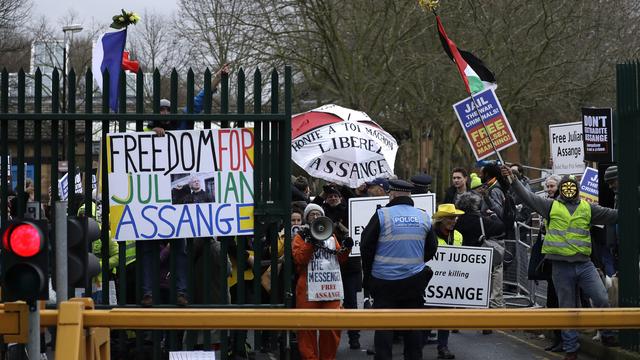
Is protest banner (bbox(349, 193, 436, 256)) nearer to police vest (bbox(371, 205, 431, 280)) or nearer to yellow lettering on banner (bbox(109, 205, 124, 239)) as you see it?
police vest (bbox(371, 205, 431, 280))

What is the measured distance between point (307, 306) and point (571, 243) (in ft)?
9.09

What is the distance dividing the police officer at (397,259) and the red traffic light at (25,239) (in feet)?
16.0

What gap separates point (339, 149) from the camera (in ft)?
48.3

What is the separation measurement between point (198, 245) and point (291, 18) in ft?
80.0

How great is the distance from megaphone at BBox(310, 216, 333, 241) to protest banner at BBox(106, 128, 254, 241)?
191 centimetres

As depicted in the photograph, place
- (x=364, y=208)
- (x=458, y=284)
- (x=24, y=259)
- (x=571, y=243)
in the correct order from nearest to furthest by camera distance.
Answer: (x=24, y=259) < (x=571, y=243) < (x=458, y=284) < (x=364, y=208)

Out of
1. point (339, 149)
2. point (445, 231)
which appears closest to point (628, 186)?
point (445, 231)

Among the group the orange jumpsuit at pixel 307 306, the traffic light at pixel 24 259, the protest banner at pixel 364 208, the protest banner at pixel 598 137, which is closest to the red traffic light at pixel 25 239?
the traffic light at pixel 24 259

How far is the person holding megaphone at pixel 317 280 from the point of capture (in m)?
11.0

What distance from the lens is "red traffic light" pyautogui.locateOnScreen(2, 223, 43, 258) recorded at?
5969 millimetres

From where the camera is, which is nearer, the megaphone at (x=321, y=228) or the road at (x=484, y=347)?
the megaphone at (x=321, y=228)

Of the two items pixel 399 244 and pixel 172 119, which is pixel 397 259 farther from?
pixel 172 119

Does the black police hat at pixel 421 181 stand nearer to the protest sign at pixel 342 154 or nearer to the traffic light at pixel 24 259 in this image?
the protest sign at pixel 342 154

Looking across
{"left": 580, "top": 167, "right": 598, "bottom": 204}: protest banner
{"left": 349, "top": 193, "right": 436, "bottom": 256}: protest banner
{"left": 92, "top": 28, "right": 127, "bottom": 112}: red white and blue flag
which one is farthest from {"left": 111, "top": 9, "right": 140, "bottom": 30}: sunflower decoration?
{"left": 580, "top": 167, "right": 598, "bottom": 204}: protest banner
